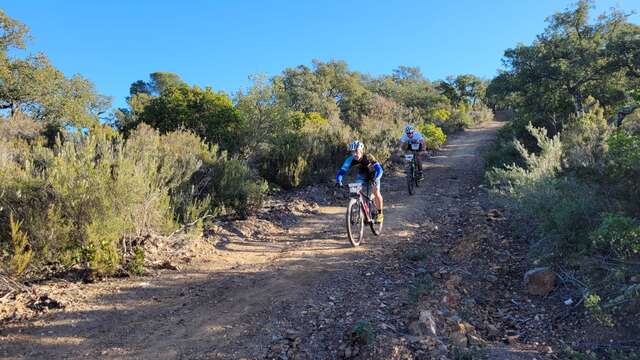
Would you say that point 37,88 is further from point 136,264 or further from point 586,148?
point 586,148

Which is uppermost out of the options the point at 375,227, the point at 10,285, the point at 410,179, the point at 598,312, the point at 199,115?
the point at 199,115

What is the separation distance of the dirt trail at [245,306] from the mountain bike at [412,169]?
366 centimetres

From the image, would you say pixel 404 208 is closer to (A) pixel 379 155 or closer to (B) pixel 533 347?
(A) pixel 379 155

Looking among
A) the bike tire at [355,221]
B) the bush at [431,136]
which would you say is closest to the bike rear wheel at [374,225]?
the bike tire at [355,221]

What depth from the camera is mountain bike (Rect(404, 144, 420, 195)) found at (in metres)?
11.4

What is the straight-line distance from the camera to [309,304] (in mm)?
4637

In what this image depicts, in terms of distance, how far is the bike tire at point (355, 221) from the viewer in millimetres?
6965

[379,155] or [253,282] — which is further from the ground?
[379,155]

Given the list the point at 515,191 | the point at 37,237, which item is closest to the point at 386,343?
the point at 37,237

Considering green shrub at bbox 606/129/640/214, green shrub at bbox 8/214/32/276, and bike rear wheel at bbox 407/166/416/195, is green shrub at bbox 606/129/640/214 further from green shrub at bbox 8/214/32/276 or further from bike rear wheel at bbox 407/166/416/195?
green shrub at bbox 8/214/32/276

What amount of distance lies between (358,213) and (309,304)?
2.88 meters

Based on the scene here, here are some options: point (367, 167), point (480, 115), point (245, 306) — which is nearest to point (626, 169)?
point (367, 167)

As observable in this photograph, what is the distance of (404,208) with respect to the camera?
389 inches

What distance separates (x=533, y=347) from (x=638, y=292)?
1083mm
